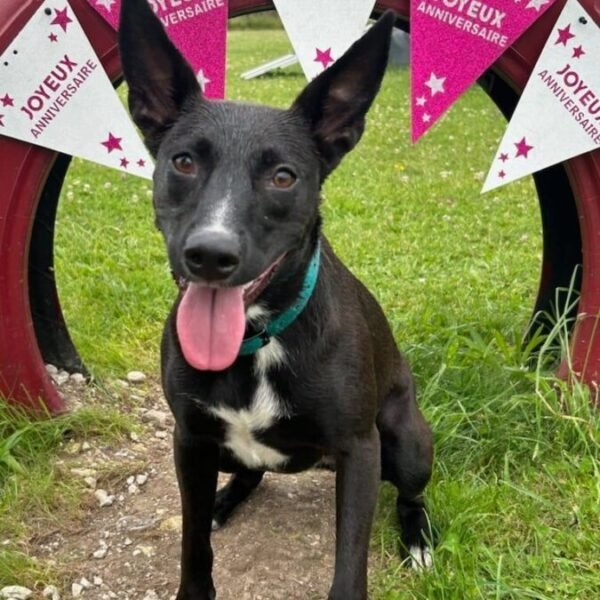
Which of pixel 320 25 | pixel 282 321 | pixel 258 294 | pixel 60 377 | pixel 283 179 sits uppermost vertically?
pixel 320 25

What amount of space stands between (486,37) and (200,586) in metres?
2.08

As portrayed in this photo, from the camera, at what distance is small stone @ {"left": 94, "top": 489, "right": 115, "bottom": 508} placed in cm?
323

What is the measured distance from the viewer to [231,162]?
7.05ft

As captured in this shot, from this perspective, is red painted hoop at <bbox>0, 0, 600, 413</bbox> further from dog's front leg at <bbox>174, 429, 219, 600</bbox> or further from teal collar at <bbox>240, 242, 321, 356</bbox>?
Answer: teal collar at <bbox>240, 242, 321, 356</bbox>

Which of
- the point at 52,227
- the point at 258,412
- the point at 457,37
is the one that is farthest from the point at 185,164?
the point at 52,227

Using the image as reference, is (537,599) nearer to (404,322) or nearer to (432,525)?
(432,525)

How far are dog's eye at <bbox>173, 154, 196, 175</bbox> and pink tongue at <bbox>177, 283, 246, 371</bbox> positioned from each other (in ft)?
0.92

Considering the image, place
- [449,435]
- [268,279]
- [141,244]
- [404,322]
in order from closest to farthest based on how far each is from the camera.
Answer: [268,279], [449,435], [404,322], [141,244]

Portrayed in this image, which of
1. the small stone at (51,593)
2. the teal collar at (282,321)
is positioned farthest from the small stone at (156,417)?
the teal collar at (282,321)

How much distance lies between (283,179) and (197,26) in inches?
45.9

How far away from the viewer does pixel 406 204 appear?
673cm

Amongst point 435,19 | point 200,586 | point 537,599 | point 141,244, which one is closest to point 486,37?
point 435,19

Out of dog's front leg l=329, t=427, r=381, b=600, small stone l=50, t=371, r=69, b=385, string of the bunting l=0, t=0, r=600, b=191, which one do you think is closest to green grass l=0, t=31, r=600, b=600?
small stone l=50, t=371, r=69, b=385

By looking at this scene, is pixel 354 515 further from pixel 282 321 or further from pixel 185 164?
pixel 185 164
